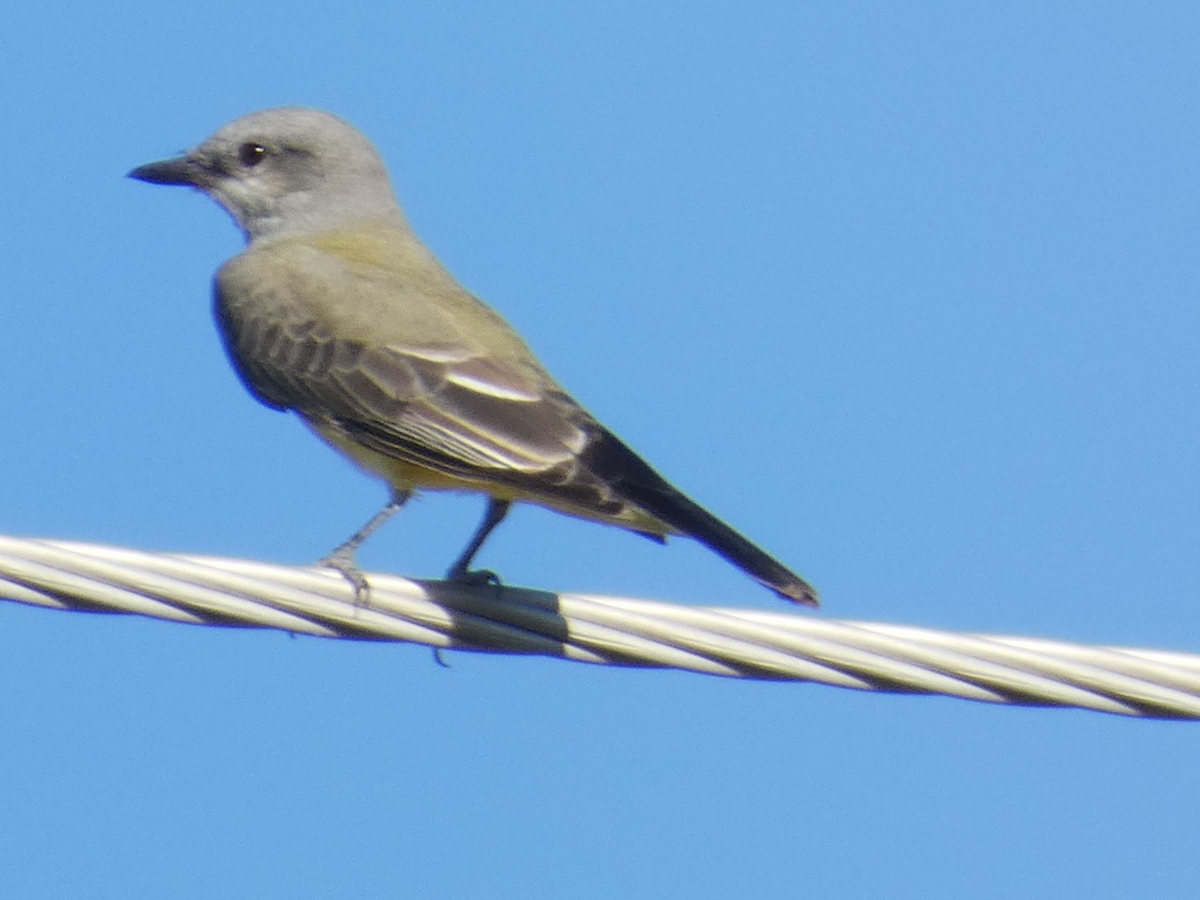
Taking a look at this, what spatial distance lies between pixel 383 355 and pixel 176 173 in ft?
9.30

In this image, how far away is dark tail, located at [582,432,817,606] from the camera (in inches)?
209

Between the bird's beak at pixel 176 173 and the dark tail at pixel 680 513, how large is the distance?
3.97 metres

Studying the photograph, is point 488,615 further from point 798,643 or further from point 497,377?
point 497,377

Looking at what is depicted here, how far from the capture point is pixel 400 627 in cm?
435

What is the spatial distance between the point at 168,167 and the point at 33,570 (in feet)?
19.3

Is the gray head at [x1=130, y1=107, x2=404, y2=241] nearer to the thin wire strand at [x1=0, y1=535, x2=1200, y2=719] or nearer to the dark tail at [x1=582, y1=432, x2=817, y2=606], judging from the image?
the dark tail at [x1=582, y1=432, x2=817, y2=606]

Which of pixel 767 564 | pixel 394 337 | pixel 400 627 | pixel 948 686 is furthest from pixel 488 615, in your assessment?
pixel 394 337

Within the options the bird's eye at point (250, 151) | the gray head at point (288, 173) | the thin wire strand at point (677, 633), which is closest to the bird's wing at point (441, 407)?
the gray head at point (288, 173)

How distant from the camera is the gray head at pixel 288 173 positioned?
9.11 metres

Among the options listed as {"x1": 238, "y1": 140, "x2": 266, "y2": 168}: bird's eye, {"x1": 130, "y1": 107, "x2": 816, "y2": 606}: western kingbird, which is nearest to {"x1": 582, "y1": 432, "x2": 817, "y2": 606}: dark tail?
{"x1": 130, "y1": 107, "x2": 816, "y2": 606}: western kingbird

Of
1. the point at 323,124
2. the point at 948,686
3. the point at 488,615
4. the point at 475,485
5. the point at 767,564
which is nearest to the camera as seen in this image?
the point at 948,686

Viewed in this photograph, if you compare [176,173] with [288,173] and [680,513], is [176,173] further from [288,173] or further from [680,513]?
[680,513]

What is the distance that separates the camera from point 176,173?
9383 millimetres

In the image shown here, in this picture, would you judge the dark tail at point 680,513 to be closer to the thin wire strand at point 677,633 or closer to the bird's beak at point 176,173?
the thin wire strand at point 677,633
